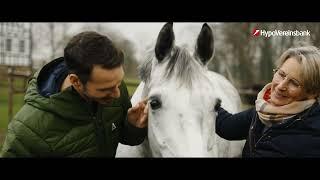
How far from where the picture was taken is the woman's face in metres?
1.42

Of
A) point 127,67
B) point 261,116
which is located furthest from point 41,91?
point 261,116

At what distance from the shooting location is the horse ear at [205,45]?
136cm

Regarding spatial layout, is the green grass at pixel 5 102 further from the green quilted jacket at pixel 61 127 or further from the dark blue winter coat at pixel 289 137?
the dark blue winter coat at pixel 289 137

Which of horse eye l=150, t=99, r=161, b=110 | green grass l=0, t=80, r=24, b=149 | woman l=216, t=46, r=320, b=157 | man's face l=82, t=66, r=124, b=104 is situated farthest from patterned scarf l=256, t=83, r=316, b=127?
green grass l=0, t=80, r=24, b=149

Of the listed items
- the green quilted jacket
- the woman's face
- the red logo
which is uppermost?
the red logo

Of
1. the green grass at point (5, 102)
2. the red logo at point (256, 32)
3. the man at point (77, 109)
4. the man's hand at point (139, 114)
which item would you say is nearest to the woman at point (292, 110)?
the man's hand at point (139, 114)

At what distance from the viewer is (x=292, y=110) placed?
4.75ft

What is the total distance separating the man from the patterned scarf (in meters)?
0.43

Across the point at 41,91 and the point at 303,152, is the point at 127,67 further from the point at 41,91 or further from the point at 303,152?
the point at 303,152

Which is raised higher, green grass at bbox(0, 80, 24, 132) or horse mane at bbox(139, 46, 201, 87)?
horse mane at bbox(139, 46, 201, 87)

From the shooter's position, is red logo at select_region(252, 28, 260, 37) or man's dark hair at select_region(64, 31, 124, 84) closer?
man's dark hair at select_region(64, 31, 124, 84)

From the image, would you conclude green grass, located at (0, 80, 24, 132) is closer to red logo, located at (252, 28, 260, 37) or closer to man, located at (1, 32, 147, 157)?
man, located at (1, 32, 147, 157)

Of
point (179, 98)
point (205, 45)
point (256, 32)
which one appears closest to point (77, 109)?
point (179, 98)
